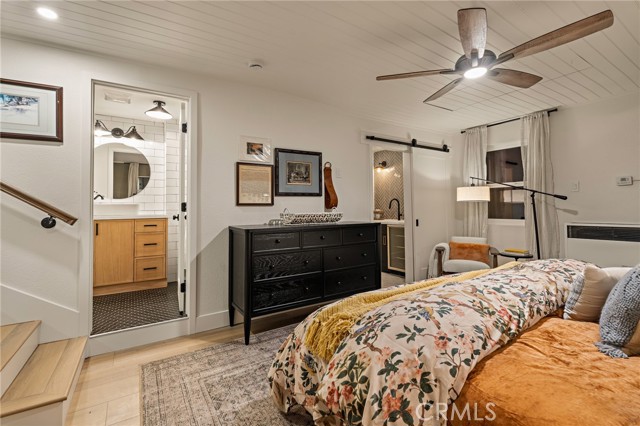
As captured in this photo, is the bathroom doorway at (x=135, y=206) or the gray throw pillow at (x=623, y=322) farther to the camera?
the bathroom doorway at (x=135, y=206)

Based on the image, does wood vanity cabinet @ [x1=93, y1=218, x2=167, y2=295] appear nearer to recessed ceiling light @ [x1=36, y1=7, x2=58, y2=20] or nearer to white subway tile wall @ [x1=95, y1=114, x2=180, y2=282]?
white subway tile wall @ [x1=95, y1=114, x2=180, y2=282]

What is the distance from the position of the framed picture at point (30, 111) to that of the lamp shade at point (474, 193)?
15.5 ft

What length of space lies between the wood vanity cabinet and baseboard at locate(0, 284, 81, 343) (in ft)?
5.49

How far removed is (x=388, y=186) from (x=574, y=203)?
9.52 feet

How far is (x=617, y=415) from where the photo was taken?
29.6 inches

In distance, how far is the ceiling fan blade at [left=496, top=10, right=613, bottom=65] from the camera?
4.98ft

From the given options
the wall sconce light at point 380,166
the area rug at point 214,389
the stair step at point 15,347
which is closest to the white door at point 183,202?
the area rug at point 214,389

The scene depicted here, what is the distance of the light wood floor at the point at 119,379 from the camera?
5.55 feet

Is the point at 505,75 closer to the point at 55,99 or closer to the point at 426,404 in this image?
the point at 426,404

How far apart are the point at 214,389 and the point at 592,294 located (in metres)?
2.18

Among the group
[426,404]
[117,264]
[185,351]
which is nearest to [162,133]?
[117,264]

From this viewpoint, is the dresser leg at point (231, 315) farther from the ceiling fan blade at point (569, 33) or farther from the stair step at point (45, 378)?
the ceiling fan blade at point (569, 33)

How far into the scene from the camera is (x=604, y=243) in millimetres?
3398

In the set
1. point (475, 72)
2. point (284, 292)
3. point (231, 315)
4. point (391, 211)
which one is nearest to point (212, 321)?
point (231, 315)
